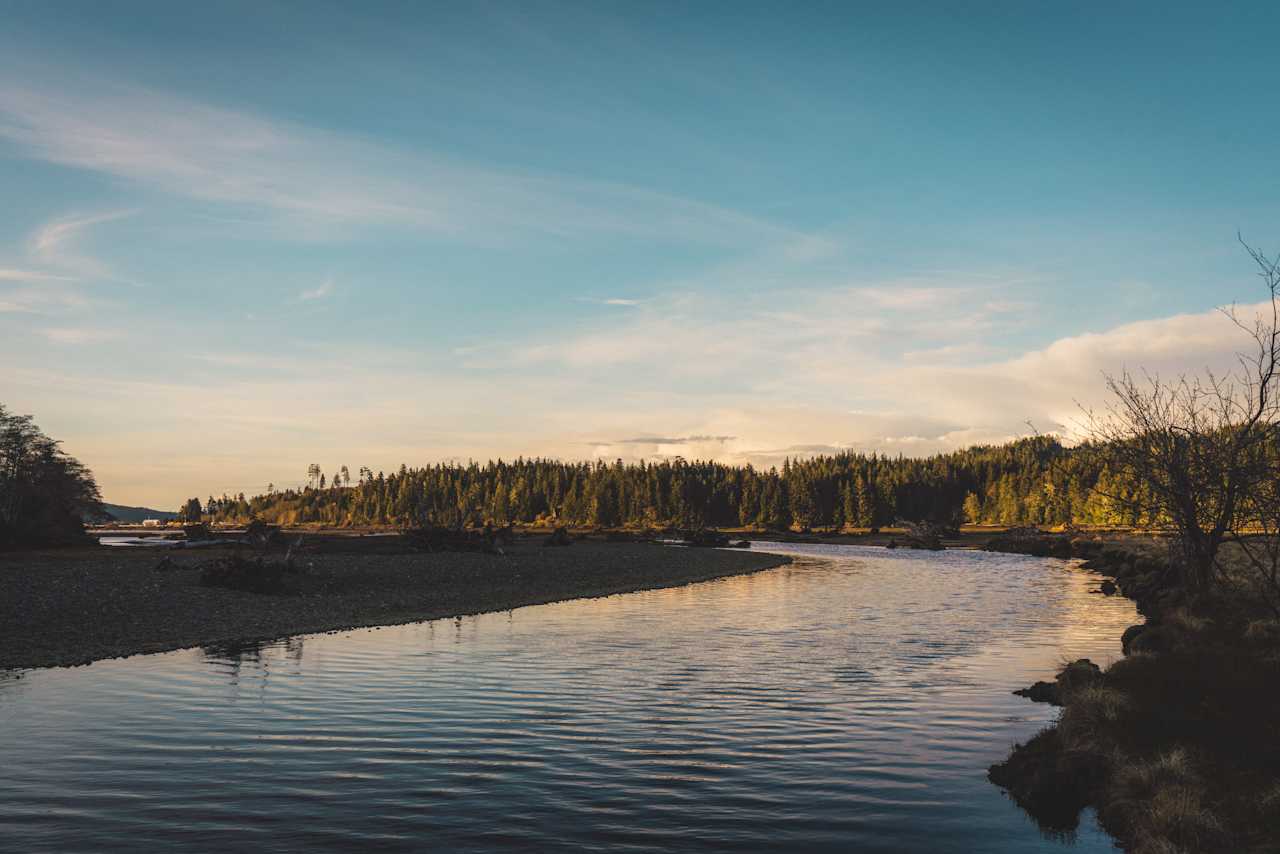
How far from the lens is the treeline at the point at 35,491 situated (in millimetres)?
58000

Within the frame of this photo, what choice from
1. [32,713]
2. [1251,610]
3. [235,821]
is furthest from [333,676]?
[1251,610]

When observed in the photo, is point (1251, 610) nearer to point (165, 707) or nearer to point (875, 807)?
point (875, 807)

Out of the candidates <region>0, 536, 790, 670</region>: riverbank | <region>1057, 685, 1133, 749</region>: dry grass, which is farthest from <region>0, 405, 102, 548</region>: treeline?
<region>1057, 685, 1133, 749</region>: dry grass

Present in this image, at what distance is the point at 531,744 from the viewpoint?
15.7 m

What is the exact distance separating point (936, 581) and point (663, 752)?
169 feet

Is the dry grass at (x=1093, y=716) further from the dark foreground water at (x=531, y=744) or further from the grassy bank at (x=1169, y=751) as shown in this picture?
the dark foreground water at (x=531, y=744)

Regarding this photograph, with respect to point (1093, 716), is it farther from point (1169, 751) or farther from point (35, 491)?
point (35, 491)

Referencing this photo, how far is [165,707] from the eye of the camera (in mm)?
18031

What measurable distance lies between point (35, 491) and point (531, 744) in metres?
71.7

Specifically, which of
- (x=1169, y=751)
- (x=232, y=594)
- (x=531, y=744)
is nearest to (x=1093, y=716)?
(x=1169, y=751)

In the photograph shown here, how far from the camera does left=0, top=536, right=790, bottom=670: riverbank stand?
2656 centimetres

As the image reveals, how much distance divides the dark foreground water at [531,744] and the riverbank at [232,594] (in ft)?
8.87

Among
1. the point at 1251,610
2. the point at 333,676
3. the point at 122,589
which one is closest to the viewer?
the point at 333,676

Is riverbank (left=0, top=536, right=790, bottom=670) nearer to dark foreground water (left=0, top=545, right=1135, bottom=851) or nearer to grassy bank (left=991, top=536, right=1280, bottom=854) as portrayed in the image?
dark foreground water (left=0, top=545, right=1135, bottom=851)
